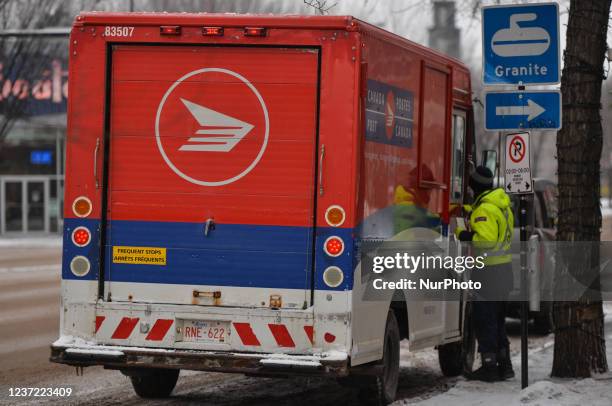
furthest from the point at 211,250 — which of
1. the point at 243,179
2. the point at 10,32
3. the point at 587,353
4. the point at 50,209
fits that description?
the point at 50,209

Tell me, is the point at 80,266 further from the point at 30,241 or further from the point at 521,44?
the point at 30,241

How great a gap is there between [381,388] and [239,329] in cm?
145

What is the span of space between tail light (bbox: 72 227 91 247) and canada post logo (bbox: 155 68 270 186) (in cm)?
84

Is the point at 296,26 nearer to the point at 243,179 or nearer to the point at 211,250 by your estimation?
the point at 243,179

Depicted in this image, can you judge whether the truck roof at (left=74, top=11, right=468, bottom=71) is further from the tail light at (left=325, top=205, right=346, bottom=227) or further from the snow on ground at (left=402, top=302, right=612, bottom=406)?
the snow on ground at (left=402, top=302, right=612, bottom=406)

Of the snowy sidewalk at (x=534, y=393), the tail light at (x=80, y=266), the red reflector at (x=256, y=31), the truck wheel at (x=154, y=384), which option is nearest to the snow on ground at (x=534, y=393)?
the snowy sidewalk at (x=534, y=393)

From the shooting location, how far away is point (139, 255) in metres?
8.98

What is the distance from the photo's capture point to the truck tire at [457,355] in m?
12.0

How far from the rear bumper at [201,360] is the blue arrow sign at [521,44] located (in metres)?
2.91

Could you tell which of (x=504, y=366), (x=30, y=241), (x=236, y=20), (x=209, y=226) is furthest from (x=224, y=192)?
(x=30, y=241)

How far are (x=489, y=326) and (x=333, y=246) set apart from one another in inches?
139

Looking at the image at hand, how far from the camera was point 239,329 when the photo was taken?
8.73 metres

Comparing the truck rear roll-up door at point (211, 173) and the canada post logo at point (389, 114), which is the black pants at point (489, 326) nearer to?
the canada post logo at point (389, 114)

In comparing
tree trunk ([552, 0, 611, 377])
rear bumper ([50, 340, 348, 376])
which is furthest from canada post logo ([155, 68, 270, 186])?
tree trunk ([552, 0, 611, 377])
